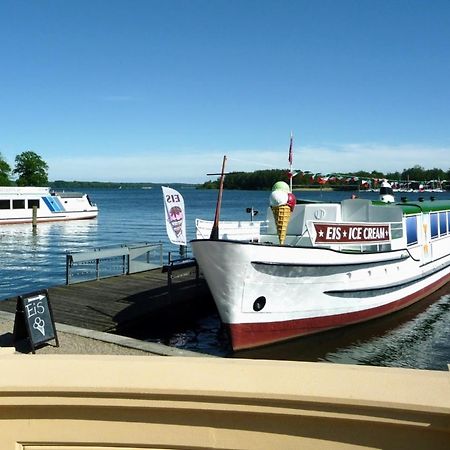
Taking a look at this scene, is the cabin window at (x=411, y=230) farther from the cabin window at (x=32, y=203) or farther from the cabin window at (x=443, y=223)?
the cabin window at (x=32, y=203)

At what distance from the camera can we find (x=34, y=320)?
8.69m

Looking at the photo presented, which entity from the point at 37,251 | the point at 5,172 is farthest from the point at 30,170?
the point at 37,251

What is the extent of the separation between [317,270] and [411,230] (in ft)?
17.1

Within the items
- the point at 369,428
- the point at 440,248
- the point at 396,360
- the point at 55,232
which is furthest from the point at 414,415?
the point at 55,232

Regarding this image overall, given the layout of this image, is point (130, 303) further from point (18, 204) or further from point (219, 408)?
point (18, 204)

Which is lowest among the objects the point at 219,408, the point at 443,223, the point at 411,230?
the point at 219,408

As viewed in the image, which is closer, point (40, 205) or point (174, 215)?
point (174, 215)

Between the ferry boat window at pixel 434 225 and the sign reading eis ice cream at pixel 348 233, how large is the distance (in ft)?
14.4

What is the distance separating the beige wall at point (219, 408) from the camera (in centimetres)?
211

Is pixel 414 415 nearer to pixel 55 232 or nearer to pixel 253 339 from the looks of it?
pixel 253 339

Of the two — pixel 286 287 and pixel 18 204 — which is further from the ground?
pixel 18 204

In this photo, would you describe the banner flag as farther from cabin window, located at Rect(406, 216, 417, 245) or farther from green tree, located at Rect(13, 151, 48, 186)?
green tree, located at Rect(13, 151, 48, 186)

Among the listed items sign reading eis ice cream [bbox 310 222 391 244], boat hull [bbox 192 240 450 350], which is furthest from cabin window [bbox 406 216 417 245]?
sign reading eis ice cream [bbox 310 222 391 244]

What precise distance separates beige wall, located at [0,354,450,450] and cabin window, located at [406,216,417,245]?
13527mm
